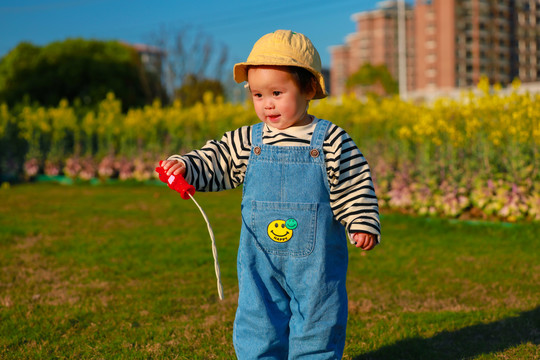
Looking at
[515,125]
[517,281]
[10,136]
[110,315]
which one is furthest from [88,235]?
[10,136]

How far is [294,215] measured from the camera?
89.4 inches

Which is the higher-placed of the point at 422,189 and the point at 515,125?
the point at 515,125

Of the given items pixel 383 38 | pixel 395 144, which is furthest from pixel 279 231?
pixel 383 38

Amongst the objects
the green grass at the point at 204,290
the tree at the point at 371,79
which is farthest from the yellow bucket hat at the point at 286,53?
the tree at the point at 371,79

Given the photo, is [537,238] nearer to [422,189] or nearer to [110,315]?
[422,189]

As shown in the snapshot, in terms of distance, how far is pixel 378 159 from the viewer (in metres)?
8.19

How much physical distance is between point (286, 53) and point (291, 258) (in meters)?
0.81

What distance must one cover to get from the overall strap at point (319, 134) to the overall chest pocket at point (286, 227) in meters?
0.25

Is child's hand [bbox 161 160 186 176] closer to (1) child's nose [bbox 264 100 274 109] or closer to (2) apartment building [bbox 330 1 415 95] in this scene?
(1) child's nose [bbox 264 100 274 109]

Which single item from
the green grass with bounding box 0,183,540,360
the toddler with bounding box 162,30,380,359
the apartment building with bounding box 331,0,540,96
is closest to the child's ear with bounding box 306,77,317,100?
the toddler with bounding box 162,30,380,359

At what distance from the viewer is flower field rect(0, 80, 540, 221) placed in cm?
640

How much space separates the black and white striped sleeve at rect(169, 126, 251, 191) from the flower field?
448 centimetres

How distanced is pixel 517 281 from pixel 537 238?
1495 mm

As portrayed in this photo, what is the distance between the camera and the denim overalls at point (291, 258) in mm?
2273
